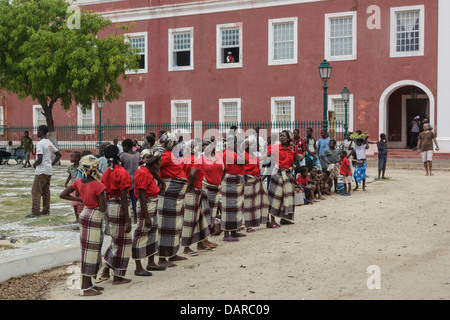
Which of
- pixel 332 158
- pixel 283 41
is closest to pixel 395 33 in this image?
pixel 283 41

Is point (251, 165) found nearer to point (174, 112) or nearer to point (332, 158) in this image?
point (332, 158)

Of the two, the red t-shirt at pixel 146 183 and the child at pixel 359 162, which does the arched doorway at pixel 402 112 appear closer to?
the child at pixel 359 162

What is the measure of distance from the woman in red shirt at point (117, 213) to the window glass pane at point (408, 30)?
68.5 feet

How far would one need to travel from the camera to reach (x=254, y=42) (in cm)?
2761

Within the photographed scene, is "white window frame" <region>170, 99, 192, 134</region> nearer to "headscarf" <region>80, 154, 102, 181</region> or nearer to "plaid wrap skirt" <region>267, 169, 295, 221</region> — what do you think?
"plaid wrap skirt" <region>267, 169, 295, 221</region>

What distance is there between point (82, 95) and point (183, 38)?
24.0 ft

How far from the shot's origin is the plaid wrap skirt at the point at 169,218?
299 inches

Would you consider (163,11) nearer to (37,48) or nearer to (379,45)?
(37,48)

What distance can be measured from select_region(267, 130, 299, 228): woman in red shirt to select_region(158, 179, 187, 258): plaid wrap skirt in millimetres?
3299

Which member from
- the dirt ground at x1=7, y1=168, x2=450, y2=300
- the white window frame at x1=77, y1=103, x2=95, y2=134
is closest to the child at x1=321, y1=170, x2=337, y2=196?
the dirt ground at x1=7, y1=168, x2=450, y2=300

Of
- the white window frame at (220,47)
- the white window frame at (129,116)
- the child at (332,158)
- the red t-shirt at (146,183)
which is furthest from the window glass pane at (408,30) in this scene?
the red t-shirt at (146,183)

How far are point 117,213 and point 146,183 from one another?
541 millimetres

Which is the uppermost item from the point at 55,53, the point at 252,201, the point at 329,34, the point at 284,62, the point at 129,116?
the point at 329,34

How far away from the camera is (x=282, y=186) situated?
419 inches
